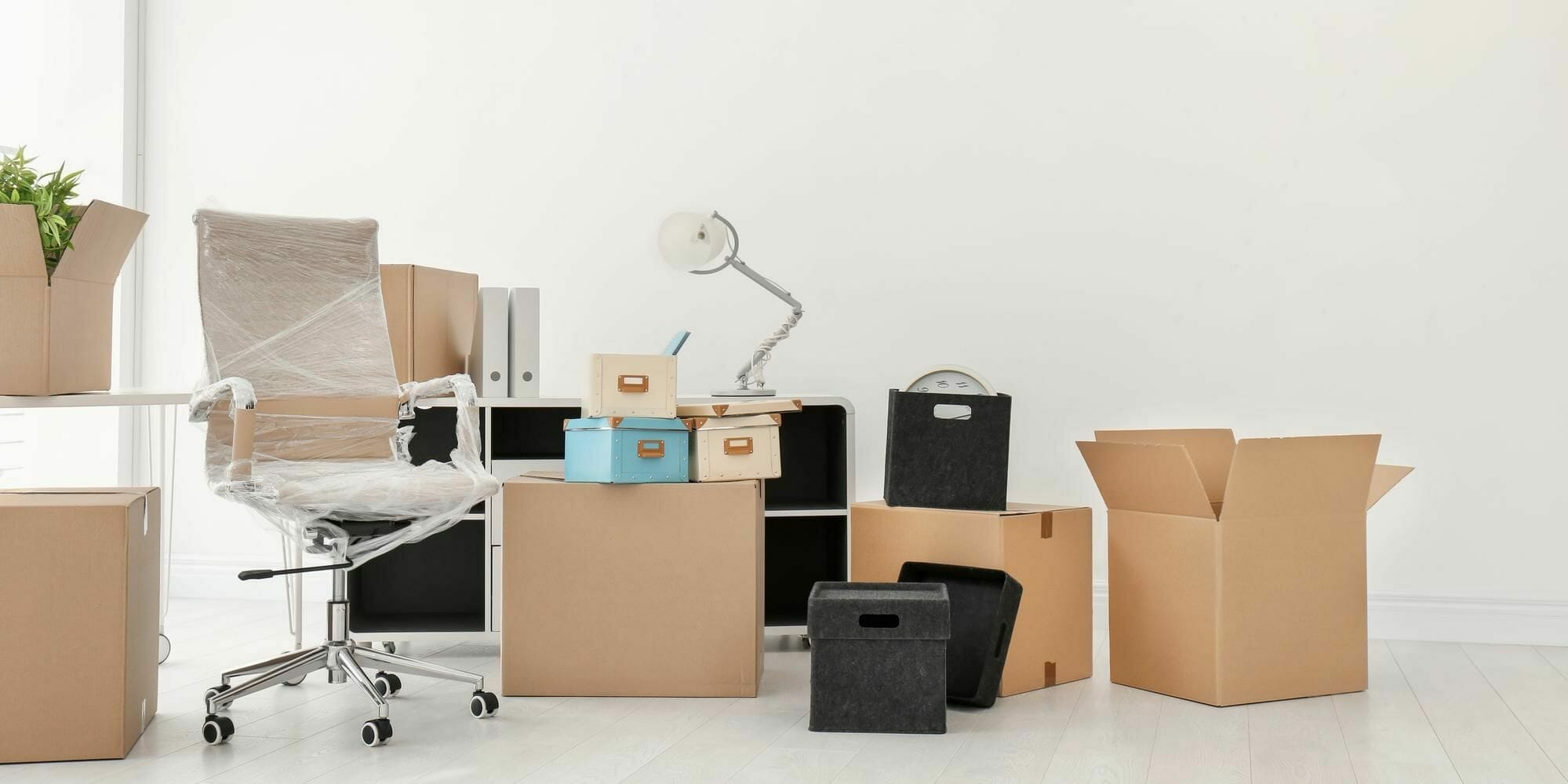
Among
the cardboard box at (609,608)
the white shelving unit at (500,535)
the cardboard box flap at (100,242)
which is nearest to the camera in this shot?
the cardboard box flap at (100,242)

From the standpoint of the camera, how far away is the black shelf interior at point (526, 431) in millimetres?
3129

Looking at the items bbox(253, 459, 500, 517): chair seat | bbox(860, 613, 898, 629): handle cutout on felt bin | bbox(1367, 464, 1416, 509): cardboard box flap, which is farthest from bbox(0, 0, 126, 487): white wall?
bbox(1367, 464, 1416, 509): cardboard box flap

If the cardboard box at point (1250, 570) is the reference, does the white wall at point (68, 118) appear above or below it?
above

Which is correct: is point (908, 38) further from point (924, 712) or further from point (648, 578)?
point (924, 712)

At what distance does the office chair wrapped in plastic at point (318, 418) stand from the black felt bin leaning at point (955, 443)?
0.91m

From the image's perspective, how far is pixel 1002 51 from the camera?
329 centimetres

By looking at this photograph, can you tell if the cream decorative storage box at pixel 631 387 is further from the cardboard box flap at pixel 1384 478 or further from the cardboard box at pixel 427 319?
the cardboard box flap at pixel 1384 478

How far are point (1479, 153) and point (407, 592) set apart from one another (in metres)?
3.14

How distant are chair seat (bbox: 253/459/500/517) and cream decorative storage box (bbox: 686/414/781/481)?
445mm

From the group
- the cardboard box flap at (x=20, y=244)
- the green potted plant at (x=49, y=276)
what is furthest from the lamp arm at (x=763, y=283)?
Result: the cardboard box flap at (x=20, y=244)

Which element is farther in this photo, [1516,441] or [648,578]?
[1516,441]

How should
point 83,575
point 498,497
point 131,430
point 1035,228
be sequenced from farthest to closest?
point 131,430, point 1035,228, point 498,497, point 83,575

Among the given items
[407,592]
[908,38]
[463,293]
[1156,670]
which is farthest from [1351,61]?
[407,592]

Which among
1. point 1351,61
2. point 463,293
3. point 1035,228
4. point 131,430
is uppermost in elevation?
point 1351,61
